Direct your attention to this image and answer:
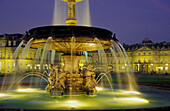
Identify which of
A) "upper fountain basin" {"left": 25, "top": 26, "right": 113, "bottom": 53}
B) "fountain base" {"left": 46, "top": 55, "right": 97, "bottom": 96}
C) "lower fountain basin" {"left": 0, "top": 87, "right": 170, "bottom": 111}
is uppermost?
"upper fountain basin" {"left": 25, "top": 26, "right": 113, "bottom": 53}

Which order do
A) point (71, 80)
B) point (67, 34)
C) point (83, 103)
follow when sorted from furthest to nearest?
point (71, 80) < point (67, 34) < point (83, 103)

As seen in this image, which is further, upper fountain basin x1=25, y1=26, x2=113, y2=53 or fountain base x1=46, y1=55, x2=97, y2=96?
fountain base x1=46, y1=55, x2=97, y2=96

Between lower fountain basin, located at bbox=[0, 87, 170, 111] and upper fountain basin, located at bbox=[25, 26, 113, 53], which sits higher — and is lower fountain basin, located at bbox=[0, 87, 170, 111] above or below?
below

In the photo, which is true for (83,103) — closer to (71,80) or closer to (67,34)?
(71,80)

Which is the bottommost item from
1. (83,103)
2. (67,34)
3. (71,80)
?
(83,103)

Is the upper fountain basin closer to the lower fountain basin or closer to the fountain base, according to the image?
the fountain base

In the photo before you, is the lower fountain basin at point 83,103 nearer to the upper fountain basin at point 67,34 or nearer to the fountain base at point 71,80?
the fountain base at point 71,80

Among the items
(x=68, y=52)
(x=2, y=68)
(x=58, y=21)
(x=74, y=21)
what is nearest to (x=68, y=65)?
(x=68, y=52)

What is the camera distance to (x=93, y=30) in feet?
31.0

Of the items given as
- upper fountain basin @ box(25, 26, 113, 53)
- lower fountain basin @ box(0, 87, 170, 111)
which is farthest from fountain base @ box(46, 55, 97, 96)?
upper fountain basin @ box(25, 26, 113, 53)

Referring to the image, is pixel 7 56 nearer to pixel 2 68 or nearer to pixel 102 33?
pixel 2 68

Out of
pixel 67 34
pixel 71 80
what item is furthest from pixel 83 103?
pixel 67 34

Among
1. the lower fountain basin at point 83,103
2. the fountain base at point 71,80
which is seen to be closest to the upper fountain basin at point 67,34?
the fountain base at point 71,80

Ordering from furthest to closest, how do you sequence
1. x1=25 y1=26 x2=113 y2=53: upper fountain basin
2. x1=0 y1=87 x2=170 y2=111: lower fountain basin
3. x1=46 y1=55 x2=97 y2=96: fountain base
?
x1=46 y1=55 x2=97 y2=96: fountain base
x1=25 y1=26 x2=113 y2=53: upper fountain basin
x1=0 y1=87 x2=170 y2=111: lower fountain basin
